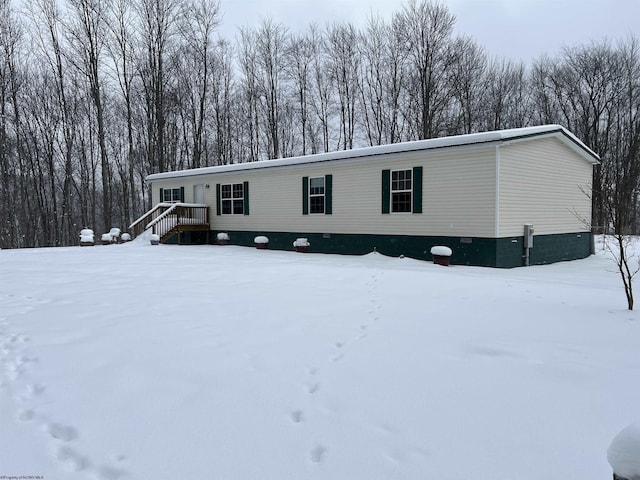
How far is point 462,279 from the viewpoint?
7.99 meters

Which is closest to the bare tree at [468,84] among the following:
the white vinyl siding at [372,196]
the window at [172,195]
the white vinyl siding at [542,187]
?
the white vinyl siding at [542,187]

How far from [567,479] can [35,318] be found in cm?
522

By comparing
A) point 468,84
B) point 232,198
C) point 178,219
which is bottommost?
point 178,219

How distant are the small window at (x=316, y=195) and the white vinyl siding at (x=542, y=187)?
5.56 meters

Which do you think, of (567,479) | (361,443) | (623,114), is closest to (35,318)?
(361,443)

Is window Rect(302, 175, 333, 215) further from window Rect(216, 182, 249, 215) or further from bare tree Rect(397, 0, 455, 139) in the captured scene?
bare tree Rect(397, 0, 455, 139)

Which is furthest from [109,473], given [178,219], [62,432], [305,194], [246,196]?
[178,219]

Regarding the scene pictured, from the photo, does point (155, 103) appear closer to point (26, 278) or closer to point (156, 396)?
point (26, 278)

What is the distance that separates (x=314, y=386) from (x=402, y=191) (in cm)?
966

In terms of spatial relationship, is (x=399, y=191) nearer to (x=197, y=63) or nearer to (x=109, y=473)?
(x=109, y=473)

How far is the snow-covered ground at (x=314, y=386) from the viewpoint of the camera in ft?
7.23

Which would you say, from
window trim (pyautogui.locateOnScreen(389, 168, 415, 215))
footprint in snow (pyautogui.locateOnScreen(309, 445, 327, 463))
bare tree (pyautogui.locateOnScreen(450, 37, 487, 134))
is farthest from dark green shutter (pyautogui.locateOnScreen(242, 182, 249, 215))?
bare tree (pyautogui.locateOnScreen(450, 37, 487, 134))

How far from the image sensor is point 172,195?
19219 mm

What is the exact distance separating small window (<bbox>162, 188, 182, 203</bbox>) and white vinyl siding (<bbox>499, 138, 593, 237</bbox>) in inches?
522
